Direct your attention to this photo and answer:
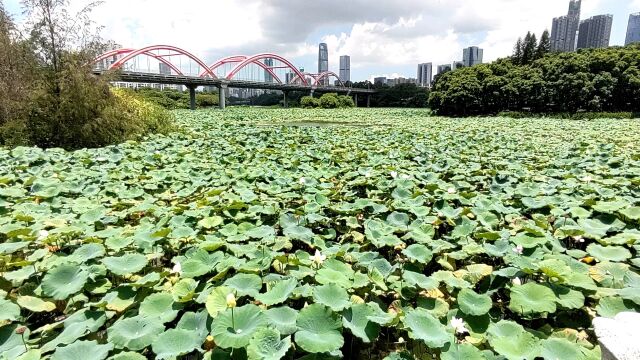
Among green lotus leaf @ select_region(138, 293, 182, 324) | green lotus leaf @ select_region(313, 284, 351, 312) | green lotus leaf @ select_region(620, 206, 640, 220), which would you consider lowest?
green lotus leaf @ select_region(138, 293, 182, 324)

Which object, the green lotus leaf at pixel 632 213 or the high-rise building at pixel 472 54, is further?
the high-rise building at pixel 472 54

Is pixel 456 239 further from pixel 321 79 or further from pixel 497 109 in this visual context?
pixel 321 79

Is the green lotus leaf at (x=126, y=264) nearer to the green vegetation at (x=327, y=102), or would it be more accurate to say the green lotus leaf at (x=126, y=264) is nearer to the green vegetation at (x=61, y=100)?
the green vegetation at (x=61, y=100)

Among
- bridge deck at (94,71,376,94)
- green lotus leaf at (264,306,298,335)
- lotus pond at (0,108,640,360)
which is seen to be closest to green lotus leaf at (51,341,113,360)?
lotus pond at (0,108,640,360)

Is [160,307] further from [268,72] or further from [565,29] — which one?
[565,29]

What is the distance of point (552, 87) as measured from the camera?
82.2ft

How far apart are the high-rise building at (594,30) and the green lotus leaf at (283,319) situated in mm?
124778

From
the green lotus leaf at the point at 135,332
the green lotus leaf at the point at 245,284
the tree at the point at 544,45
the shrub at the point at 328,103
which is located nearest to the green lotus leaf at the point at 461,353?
the green lotus leaf at the point at 245,284

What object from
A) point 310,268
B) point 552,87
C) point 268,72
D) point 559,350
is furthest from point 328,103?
point 559,350

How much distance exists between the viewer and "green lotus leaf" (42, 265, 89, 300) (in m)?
1.88

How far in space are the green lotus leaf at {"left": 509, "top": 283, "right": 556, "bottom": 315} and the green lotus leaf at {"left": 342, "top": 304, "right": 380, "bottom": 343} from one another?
0.72 metres

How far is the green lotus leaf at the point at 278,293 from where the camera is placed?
1718mm

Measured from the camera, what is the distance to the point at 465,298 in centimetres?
181

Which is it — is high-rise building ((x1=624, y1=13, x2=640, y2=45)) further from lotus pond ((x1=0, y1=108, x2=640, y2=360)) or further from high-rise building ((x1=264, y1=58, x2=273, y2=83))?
lotus pond ((x1=0, y1=108, x2=640, y2=360))
